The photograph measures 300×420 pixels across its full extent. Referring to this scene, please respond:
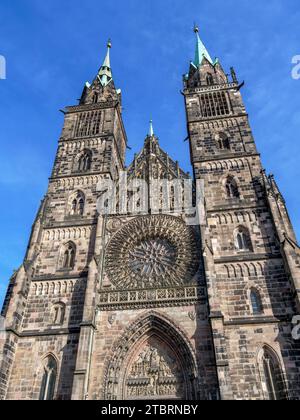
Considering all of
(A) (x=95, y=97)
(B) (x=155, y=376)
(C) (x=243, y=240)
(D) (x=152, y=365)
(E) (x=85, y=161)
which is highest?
(A) (x=95, y=97)

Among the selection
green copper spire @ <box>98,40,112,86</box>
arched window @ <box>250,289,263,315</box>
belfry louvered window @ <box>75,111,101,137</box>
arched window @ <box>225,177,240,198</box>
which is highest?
green copper spire @ <box>98,40,112,86</box>

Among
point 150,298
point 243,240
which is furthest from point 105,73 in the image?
point 150,298

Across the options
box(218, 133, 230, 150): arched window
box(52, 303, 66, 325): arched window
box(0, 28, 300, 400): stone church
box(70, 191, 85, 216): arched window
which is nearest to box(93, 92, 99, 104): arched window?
box(0, 28, 300, 400): stone church

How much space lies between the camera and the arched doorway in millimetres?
14828

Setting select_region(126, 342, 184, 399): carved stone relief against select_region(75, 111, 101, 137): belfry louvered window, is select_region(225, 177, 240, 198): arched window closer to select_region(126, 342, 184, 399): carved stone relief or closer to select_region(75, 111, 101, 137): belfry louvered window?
select_region(126, 342, 184, 399): carved stone relief

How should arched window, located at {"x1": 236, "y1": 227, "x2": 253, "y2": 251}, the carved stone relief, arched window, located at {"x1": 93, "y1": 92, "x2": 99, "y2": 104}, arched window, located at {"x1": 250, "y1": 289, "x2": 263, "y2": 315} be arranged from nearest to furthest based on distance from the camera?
the carved stone relief, arched window, located at {"x1": 250, "y1": 289, "x2": 263, "y2": 315}, arched window, located at {"x1": 236, "y1": 227, "x2": 253, "y2": 251}, arched window, located at {"x1": 93, "y1": 92, "x2": 99, "y2": 104}

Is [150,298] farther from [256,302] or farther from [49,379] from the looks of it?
[49,379]

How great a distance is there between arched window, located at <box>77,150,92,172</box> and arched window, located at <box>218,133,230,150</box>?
8761mm

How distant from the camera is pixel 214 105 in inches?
1008

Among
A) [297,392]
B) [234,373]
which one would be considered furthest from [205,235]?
[297,392]

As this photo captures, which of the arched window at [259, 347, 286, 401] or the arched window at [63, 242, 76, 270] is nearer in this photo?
the arched window at [259, 347, 286, 401]

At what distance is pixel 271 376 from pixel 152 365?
4956mm

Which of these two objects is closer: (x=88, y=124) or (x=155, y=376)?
(x=155, y=376)

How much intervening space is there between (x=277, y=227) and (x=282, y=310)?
4128mm
